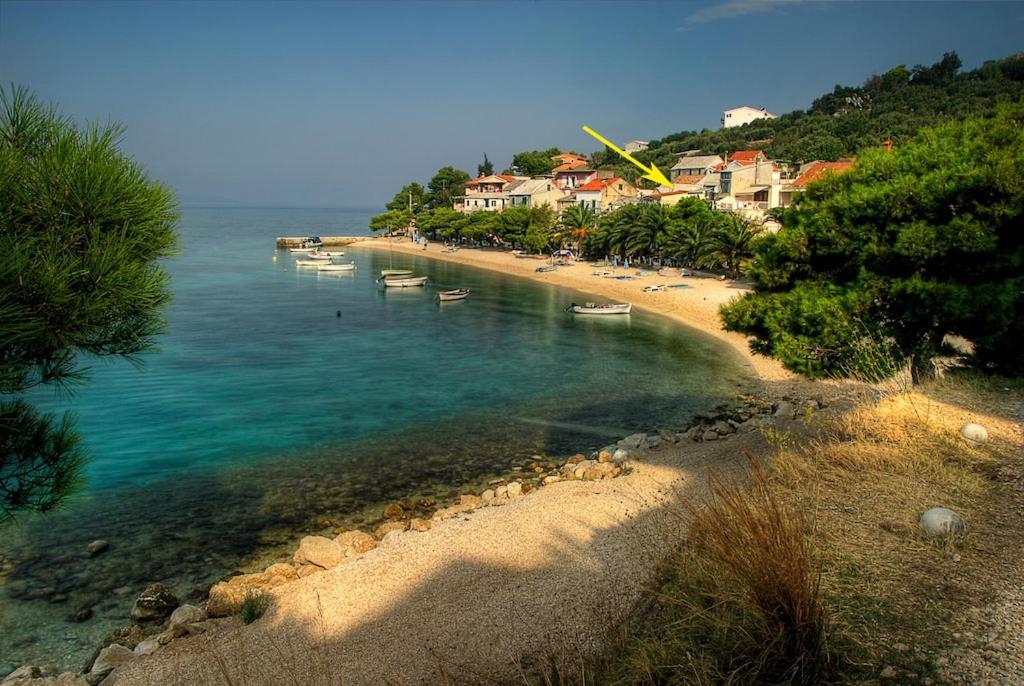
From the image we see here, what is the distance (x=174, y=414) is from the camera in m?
26.2

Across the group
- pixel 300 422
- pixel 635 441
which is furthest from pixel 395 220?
pixel 635 441

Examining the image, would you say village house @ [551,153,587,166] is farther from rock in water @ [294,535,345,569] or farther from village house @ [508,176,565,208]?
rock in water @ [294,535,345,569]

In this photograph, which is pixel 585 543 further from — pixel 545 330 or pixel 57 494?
pixel 545 330

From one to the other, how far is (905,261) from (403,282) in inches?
2242

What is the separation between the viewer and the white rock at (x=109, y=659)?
10.0m

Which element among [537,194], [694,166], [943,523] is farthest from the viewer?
[694,166]

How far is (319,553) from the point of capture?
43.4 feet

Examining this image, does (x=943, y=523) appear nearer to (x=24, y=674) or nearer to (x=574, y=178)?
(x=24, y=674)

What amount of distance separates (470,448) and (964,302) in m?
14.9

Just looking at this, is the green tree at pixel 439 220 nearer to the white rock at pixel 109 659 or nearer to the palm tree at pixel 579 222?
the palm tree at pixel 579 222

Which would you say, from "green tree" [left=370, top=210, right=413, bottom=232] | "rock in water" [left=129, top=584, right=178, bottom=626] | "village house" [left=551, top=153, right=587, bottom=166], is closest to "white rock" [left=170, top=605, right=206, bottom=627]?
"rock in water" [left=129, top=584, right=178, bottom=626]

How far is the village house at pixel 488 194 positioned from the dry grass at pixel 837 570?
10346 cm

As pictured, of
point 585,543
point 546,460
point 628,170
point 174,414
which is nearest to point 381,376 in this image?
point 174,414

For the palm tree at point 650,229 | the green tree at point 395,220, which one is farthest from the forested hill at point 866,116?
the green tree at point 395,220
